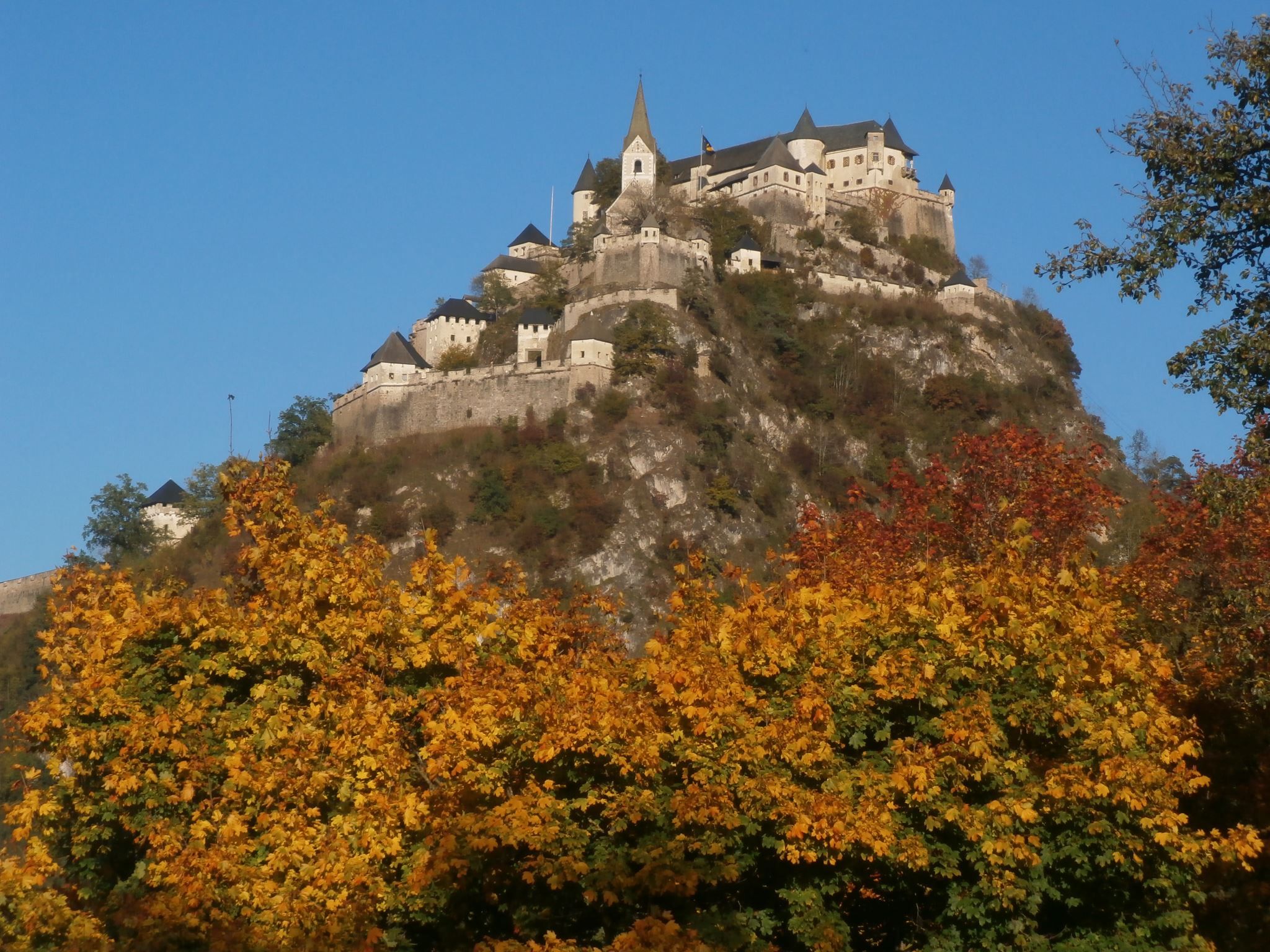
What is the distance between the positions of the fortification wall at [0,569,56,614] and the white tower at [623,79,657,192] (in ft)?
137

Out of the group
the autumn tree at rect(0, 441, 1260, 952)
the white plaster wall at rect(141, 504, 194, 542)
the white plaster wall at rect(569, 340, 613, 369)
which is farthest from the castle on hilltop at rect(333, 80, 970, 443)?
the autumn tree at rect(0, 441, 1260, 952)

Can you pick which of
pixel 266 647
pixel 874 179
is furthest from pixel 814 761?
pixel 874 179

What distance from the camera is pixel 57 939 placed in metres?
21.3

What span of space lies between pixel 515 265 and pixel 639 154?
10.0 meters

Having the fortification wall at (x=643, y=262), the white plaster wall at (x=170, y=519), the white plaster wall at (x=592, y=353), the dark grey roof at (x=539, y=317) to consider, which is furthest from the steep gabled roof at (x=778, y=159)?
the white plaster wall at (x=170, y=519)

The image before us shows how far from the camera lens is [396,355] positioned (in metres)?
99.7

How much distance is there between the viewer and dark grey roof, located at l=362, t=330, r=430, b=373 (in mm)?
99312

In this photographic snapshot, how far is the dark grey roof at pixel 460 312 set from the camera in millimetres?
106562

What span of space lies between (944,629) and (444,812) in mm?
6247

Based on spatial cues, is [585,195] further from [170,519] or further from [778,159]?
[170,519]

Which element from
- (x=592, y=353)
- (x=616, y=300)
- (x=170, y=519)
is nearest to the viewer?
(x=592, y=353)

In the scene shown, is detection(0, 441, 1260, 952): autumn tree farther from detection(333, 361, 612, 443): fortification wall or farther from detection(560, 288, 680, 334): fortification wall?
detection(560, 288, 680, 334): fortification wall

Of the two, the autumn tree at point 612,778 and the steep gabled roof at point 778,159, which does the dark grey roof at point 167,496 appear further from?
the autumn tree at point 612,778

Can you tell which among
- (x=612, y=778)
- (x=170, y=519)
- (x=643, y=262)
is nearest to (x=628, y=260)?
(x=643, y=262)
